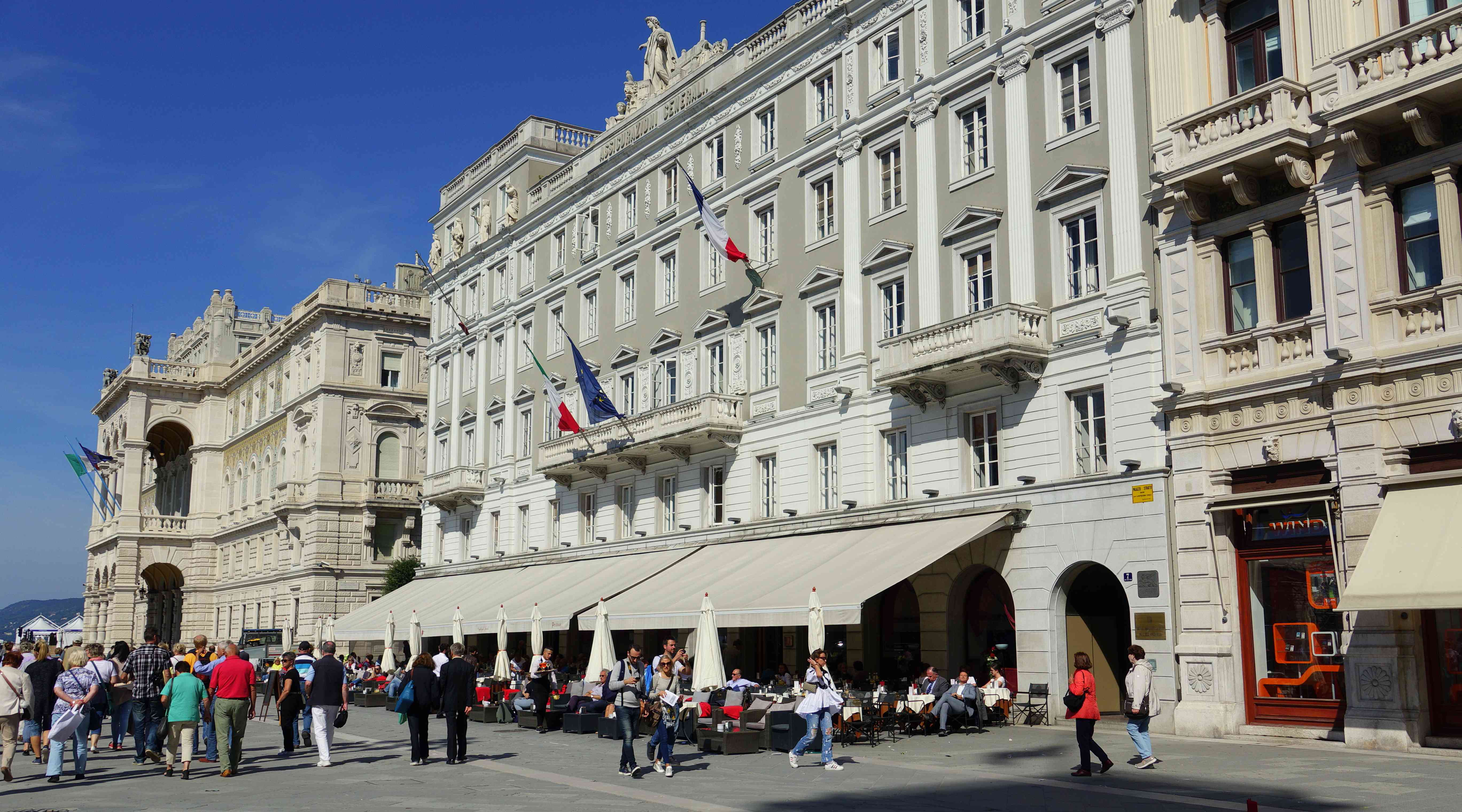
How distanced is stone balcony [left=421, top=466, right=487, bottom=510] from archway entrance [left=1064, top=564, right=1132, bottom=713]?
92.1 feet

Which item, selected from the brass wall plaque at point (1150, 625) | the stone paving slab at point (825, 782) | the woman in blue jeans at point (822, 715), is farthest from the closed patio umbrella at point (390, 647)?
the brass wall plaque at point (1150, 625)

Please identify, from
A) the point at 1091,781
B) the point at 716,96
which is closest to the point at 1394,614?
the point at 1091,781

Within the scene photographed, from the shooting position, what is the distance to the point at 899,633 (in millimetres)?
29172

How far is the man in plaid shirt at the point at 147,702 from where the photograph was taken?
66.6ft

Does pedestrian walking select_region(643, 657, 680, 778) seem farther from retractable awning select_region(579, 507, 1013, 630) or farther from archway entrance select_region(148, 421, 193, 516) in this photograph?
archway entrance select_region(148, 421, 193, 516)

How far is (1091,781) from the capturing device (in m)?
16.0

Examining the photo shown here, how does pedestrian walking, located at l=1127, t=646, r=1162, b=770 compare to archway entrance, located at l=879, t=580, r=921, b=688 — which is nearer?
pedestrian walking, located at l=1127, t=646, r=1162, b=770

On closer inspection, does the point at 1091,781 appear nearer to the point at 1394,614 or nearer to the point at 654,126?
the point at 1394,614

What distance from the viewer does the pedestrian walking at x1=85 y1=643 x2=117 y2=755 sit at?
19859 millimetres

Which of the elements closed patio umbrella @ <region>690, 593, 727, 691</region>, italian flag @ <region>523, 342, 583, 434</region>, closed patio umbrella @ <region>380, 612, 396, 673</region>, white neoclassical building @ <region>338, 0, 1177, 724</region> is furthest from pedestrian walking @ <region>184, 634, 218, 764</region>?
italian flag @ <region>523, 342, 583, 434</region>

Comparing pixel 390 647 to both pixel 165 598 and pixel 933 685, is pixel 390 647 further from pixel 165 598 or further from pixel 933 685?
pixel 165 598

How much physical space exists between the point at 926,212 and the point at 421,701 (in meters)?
15.9

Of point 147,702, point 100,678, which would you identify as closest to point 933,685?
point 147,702

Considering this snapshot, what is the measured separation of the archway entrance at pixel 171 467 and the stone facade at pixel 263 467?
0.45 ft
